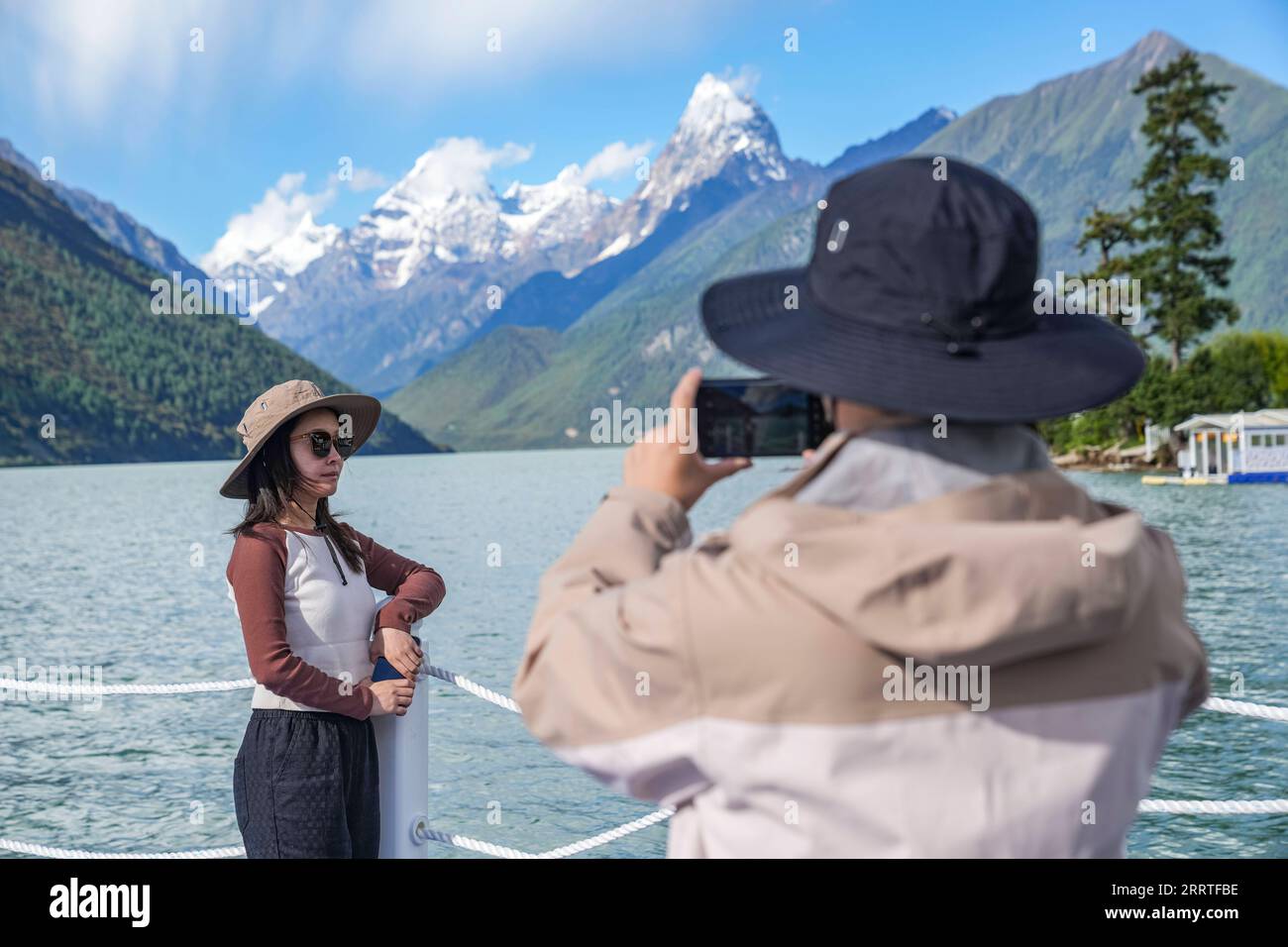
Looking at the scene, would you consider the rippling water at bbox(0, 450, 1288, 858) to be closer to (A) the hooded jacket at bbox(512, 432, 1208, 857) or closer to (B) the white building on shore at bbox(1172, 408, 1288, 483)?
(A) the hooded jacket at bbox(512, 432, 1208, 857)

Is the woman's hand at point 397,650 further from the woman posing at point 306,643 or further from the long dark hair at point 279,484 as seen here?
the long dark hair at point 279,484

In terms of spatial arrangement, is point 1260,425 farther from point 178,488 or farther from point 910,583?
point 178,488

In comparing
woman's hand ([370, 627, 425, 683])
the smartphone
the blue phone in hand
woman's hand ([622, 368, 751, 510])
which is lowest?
the blue phone in hand

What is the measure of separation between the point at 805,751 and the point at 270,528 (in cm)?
184

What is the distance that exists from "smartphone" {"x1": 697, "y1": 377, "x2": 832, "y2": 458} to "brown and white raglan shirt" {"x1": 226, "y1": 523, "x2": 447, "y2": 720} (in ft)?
4.51

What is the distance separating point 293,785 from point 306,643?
0.31 meters

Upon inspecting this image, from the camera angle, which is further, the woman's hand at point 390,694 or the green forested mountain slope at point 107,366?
the green forested mountain slope at point 107,366

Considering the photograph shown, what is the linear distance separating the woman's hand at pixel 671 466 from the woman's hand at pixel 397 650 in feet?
5.12

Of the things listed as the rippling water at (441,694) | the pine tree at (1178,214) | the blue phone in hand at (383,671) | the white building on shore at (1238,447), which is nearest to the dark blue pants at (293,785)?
the blue phone in hand at (383,671)

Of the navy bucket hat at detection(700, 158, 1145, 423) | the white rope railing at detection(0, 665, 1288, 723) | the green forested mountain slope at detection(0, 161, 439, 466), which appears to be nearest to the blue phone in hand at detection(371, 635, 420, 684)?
the white rope railing at detection(0, 665, 1288, 723)

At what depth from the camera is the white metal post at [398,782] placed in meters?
3.13

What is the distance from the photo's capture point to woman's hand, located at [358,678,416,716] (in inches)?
113
